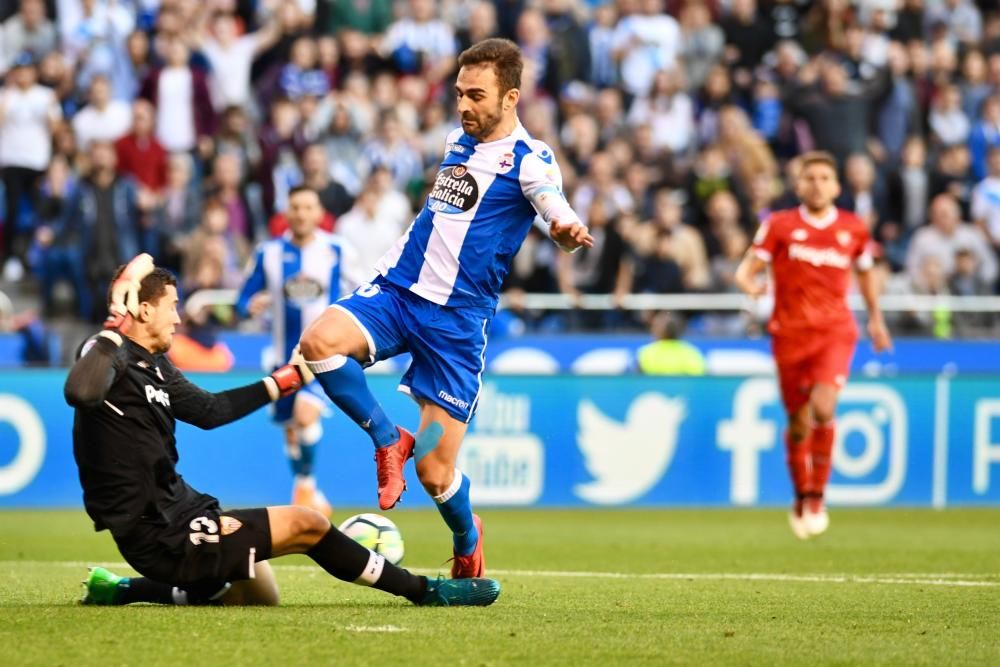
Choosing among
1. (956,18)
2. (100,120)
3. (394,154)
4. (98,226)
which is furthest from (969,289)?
(100,120)

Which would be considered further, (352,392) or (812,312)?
(812,312)

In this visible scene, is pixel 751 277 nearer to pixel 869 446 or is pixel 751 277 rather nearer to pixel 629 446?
pixel 629 446

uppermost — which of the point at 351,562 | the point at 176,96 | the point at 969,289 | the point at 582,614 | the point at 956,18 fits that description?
the point at 956,18

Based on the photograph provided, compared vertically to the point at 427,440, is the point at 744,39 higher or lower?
higher

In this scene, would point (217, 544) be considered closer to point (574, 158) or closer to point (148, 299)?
point (148, 299)

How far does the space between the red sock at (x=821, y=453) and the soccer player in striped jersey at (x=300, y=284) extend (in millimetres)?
3654

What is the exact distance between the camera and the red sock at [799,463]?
13062 millimetres

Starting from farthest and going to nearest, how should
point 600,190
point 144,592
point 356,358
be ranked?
point 600,190, point 356,358, point 144,592

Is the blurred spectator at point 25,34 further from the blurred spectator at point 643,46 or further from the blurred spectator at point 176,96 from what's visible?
the blurred spectator at point 643,46

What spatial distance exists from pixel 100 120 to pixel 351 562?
39.7 feet

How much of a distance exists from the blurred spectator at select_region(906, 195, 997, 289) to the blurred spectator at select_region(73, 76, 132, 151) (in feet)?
28.7

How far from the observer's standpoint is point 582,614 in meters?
7.66

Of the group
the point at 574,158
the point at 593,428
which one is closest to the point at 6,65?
the point at 574,158

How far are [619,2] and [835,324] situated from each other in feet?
31.0
